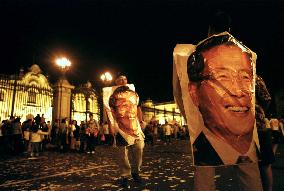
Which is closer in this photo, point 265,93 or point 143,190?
point 265,93

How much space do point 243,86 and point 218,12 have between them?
0.87 meters

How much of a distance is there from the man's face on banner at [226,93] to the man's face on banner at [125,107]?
292 cm

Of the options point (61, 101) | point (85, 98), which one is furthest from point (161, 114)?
point (61, 101)

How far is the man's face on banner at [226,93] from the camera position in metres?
2.60

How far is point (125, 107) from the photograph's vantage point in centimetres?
Result: 555

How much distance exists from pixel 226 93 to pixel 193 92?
32 cm

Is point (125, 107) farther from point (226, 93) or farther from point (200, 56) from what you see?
point (226, 93)

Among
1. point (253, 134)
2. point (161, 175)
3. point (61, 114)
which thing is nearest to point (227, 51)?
point (253, 134)

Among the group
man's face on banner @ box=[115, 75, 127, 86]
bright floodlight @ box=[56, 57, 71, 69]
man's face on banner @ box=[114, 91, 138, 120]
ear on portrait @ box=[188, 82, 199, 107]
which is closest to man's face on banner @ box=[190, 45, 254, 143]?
ear on portrait @ box=[188, 82, 199, 107]

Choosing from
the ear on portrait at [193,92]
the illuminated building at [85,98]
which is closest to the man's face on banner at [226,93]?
the ear on portrait at [193,92]

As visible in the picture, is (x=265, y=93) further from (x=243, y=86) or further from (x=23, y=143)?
(x=23, y=143)

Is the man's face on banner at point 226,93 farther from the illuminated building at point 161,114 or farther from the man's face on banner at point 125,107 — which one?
the illuminated building at point 161,114

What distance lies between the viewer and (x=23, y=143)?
14656mm

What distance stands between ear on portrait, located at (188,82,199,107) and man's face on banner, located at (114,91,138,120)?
2892mm
